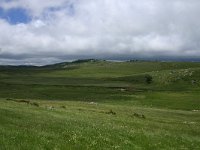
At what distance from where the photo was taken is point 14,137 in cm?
2677

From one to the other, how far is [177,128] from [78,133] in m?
20.1

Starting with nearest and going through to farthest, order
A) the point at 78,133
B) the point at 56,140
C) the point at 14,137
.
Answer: the point at 14,137 → the point at 56,140 → the point at 78,133

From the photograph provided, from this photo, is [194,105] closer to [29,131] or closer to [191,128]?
[191,128]

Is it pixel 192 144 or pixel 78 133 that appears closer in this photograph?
pixel 78 133

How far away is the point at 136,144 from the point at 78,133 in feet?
15.2

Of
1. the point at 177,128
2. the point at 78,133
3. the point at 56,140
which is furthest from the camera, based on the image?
the point at 177,128

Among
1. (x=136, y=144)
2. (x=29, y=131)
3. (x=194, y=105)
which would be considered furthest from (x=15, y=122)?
(x=194, y=105)

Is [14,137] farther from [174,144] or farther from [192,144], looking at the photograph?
[192,144]

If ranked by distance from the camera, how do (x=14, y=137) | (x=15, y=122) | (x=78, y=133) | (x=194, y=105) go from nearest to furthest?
(x=14, y=137) < (x=78, y=133) < (x=15, y=122) < (x=194, y=105)

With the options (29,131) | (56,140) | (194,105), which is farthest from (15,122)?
(194,105)

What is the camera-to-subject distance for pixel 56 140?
1121 inches

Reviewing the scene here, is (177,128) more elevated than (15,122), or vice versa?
(15,122)

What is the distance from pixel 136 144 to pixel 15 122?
10368 mm

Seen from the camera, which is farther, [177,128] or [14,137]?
[177,128]
